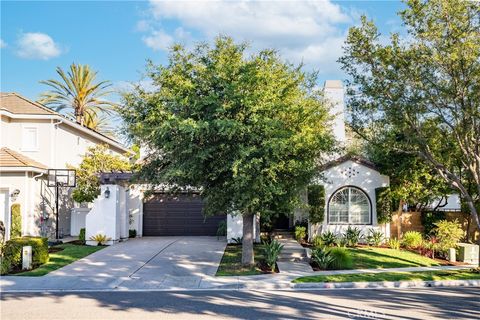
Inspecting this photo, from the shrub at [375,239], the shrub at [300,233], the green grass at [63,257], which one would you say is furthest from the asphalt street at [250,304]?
the shrub at [300,233]

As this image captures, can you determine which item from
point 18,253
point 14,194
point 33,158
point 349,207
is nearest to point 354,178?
point 349,207

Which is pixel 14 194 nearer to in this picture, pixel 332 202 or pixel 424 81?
pixel 332 202

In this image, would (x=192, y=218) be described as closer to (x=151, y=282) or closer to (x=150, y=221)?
(x=150, y=221)

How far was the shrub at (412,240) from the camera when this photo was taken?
19.3 metres

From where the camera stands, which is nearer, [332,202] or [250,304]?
[250,304]

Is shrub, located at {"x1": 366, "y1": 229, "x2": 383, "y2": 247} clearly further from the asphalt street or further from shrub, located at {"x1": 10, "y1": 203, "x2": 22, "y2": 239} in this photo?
shrub, located at {"x1": 10, "y1": 203, "x2": 22, "y2": 239}

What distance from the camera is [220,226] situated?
22.0m

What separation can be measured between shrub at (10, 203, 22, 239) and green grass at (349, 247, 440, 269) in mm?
14680

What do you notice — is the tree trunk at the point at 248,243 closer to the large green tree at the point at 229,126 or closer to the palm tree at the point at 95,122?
the large green tree at the point at 229,126

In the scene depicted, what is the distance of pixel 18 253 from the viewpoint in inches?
563

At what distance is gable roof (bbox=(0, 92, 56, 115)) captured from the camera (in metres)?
22.4

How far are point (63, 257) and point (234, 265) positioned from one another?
256 inches

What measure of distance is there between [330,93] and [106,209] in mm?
14082

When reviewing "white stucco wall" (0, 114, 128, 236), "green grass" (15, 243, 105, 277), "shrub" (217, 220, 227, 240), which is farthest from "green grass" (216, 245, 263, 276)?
"white stucco wall" (0, 114, 128, 236)
